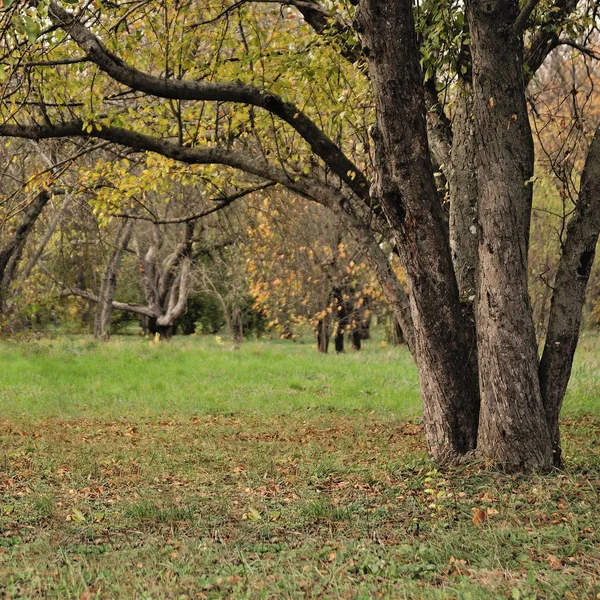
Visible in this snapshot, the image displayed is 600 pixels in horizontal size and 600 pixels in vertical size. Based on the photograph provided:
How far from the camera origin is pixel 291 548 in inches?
175

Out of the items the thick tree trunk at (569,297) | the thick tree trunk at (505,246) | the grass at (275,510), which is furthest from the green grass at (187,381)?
the thick tree trunk at (505,246)

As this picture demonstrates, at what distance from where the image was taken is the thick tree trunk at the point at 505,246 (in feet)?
17.9

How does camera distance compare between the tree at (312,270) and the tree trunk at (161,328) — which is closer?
the tree at (312,270)

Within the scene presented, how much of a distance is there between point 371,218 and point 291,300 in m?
12.1

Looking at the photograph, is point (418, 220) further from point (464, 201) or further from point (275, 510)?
point (275, 510)

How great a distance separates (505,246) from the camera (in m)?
5.43

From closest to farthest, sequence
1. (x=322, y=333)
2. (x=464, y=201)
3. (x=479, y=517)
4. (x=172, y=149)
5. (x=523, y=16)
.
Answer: (x=479, y=517)
(x=523, y=16)
(x=464, y=201)
(x=172, y=149)
(x=322, y=333)

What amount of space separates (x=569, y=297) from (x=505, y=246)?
2.56ft

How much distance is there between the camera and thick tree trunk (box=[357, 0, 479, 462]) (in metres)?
5.48

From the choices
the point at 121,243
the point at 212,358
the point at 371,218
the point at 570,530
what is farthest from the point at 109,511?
the point at 121,243

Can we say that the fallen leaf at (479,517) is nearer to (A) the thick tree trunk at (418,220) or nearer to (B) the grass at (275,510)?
(B) the grass at (275,510)

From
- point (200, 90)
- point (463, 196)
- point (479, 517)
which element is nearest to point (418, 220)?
point (463, 196)

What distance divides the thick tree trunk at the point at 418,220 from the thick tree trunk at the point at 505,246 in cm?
35

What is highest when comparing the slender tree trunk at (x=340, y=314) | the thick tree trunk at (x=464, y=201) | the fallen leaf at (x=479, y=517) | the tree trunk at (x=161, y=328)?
Result: the thick tree trunk at (x=464, y=201)
